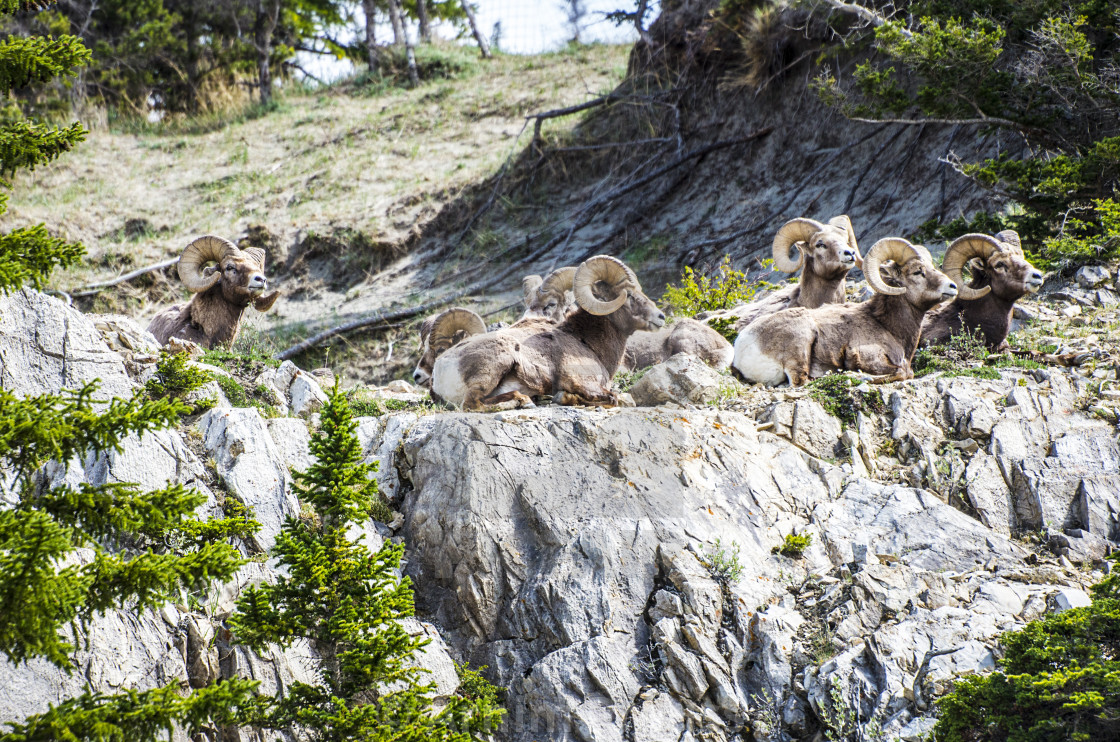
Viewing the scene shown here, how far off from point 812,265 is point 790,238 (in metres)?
0.69

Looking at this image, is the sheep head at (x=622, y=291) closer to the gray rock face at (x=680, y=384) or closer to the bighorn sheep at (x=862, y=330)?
the gray rock face at (x=680, y=384)

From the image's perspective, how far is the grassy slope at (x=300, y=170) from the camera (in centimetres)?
1873

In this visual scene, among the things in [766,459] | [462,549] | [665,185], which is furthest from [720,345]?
[665,185]

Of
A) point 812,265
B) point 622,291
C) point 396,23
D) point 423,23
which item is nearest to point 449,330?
point 622,291

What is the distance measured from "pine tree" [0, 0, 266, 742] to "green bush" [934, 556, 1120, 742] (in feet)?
12.1

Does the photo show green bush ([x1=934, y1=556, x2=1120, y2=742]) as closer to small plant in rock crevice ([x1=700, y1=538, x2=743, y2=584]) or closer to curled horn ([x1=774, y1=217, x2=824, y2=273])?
small plant in rock crevice ([x1=700, y1=538, x2=743, y2=584])

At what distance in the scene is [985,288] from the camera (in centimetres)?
1006

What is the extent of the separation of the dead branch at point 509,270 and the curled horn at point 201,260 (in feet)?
14.6

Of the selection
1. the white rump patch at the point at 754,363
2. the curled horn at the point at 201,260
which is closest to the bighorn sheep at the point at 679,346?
the white rump patch at the point at 754,363

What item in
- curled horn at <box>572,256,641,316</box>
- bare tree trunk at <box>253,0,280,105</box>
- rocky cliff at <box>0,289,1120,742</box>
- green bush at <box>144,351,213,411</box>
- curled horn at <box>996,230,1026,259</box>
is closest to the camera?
rocky cliff at <box>0,289,1120,742</box>

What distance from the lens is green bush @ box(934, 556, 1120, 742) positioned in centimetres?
458

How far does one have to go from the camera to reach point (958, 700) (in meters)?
4.90

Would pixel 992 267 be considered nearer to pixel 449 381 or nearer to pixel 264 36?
pixel 449 381

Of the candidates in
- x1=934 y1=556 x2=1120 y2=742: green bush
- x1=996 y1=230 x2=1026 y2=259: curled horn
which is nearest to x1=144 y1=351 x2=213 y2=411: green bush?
x1=934 y1=556 x2=1120 y2=742: green bush
